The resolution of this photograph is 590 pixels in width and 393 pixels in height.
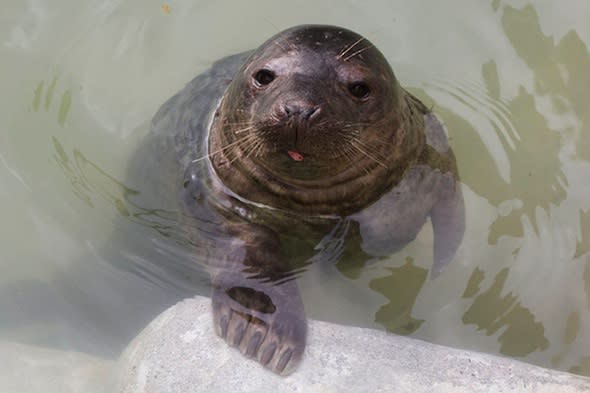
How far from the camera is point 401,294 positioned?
4.93m

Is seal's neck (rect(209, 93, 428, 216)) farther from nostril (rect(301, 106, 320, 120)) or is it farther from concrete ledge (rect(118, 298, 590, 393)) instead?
concrete ledge (rect(118, 298, 590, 393))

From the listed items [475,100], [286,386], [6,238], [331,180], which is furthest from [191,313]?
[475,100]

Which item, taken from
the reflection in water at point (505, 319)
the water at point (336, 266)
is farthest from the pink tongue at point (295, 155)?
the reflection in water at point (505, 319)

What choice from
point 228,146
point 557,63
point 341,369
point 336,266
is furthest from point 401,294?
point 557,63

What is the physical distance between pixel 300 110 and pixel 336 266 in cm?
149

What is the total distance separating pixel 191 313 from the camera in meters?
4.46

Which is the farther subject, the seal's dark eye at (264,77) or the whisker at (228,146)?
the whisker at (228,146)

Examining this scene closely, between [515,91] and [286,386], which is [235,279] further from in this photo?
[515,91]

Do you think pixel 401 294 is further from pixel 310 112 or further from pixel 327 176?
pixel 310 112

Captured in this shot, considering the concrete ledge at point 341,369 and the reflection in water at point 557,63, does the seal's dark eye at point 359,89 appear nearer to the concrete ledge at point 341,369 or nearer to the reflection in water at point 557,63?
the concrete ledge at point 341,369

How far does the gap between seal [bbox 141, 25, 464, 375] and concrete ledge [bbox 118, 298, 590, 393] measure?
9cm

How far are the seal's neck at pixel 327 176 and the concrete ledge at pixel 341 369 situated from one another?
0.70 metres

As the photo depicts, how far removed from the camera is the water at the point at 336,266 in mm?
4906

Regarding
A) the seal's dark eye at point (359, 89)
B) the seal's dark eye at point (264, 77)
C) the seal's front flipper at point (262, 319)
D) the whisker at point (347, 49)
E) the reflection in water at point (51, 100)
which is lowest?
the seal's front flipper at point (262, 319)
